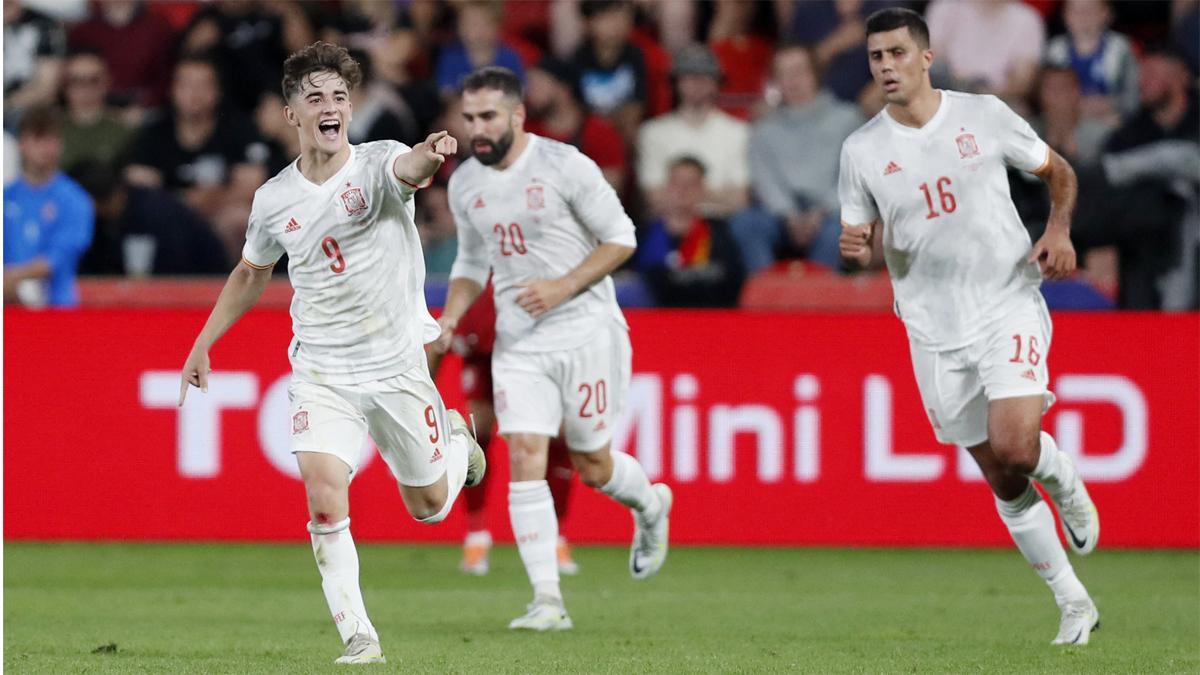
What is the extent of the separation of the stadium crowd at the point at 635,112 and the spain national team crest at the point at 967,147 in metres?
5.03

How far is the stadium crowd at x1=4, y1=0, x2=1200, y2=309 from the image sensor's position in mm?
12391

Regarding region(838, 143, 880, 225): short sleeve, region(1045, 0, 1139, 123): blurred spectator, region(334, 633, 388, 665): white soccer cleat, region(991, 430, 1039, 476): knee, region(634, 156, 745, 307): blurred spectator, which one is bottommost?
region(334, 633, 388, 665): white soccer cleat

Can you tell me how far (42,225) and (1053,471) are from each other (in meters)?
7.82

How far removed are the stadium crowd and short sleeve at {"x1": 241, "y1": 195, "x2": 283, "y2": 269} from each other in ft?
18.9

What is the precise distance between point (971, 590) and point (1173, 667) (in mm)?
2892

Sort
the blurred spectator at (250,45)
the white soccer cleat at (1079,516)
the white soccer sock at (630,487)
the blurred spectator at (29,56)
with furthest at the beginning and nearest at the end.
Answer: the blurred spectator at (29,56) → the blurred spectator at (250,45) → the white soccer sock at (630,487) → the white soccer cleat at (1079,516)

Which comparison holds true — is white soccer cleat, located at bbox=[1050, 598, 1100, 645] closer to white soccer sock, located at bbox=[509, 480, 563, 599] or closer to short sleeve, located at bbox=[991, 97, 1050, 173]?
short sleeve, located at bbox=[991, 97, 1050, 173]

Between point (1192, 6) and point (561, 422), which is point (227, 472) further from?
point (1192, 6)

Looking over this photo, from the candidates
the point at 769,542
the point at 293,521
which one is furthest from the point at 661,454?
the point at 293,521

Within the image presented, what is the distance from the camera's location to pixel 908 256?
Result: 726 centimetres

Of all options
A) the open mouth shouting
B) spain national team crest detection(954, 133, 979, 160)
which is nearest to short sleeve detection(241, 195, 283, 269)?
the open mouth shouting

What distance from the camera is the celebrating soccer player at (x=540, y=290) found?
781cm

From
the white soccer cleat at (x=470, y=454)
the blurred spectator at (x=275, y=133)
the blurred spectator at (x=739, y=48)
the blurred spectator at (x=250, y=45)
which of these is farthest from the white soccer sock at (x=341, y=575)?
the blurred spectator at (x=739, y=48)

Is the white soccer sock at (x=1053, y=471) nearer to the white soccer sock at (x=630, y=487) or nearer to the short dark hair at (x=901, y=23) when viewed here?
the short dark hair at (x=901, y=23)
